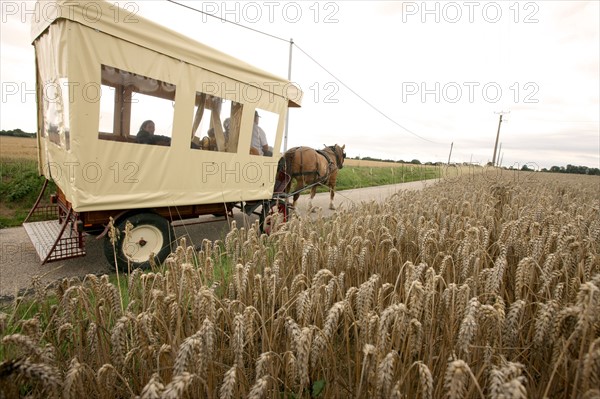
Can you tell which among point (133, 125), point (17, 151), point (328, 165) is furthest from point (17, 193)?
point (17, 151)

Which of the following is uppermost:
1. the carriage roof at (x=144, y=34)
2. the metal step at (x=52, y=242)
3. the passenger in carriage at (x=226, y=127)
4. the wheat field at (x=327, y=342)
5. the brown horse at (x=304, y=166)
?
the carriage roof at (x=144, y=34)

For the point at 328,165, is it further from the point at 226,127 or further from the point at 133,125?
the point at 133,125

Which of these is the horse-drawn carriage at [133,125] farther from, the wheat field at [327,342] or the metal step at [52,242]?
the wheat field at [327,342]

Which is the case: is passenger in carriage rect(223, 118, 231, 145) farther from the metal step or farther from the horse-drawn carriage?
the metal step

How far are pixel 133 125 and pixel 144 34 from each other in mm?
1234

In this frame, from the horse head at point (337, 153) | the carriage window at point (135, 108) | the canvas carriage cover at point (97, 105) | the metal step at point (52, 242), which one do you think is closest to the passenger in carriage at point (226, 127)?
the canvas carriage cover at point (97, 105)

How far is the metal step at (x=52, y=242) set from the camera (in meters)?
3.86

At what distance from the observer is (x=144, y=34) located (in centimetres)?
399

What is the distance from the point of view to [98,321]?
1664mm

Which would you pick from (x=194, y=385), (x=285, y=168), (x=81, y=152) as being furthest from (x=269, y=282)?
(x=285, y=168)

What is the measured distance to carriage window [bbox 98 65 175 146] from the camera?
3945mm

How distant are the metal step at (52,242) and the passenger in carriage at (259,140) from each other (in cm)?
326

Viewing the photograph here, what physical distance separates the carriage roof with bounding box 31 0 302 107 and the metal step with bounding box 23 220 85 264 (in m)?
2.63

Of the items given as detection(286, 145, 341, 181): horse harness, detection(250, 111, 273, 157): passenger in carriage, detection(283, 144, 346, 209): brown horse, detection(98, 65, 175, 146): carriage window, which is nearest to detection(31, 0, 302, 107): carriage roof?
detection(98, 65, 175, 146): carriage window
